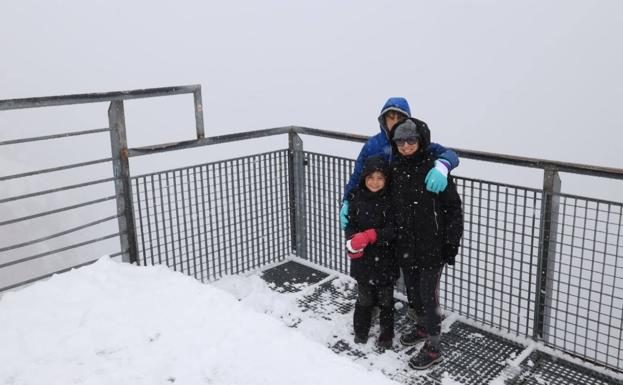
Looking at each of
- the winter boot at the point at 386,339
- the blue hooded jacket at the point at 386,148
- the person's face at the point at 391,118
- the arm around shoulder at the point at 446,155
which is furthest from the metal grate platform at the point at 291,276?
the arm around shoulder at the point at 446,155

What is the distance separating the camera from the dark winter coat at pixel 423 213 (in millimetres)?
3520

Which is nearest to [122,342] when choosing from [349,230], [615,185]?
[349,230]

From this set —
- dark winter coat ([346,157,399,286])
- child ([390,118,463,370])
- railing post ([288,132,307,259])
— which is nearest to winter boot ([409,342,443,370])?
child ([390,118,463,370])

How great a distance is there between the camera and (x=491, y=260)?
4137 millimetres

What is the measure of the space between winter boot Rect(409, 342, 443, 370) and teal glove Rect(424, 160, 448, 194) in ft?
3.63

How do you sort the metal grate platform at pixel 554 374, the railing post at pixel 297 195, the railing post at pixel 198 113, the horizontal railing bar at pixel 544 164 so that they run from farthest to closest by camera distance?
1. the railing post at pixel 297 195
2. the railing post at pixel 198 113
3. the metal grate platform at pixel 554 374
4. the horizontal railing bar at pixel 544 164

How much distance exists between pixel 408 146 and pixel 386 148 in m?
0.44

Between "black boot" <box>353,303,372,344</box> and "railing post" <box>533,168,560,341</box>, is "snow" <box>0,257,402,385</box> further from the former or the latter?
"railing post" <box>533,168,560,341</box>

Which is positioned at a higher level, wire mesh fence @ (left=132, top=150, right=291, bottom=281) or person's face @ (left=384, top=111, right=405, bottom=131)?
person's face @ (left=384, top=111, right=405, bottom=131)

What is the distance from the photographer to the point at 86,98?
3.91 m

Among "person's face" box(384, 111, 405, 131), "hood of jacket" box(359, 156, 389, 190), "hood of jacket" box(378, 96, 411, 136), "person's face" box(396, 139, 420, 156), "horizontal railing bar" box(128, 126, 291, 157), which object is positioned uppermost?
"hood of jacket" box(378, 96, 411, 136)

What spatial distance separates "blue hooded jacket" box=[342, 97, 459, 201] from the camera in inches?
142

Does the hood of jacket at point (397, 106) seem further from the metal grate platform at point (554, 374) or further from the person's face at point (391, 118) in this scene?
the metal grate platform at point (554, 374)

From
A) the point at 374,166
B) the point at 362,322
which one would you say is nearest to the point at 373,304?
the point at 362,322
